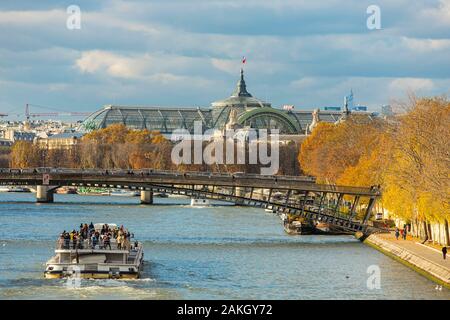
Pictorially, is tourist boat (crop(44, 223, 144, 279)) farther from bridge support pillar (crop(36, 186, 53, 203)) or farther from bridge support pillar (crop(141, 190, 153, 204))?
bridge support pillar (crop(141, 190, 153, 204))

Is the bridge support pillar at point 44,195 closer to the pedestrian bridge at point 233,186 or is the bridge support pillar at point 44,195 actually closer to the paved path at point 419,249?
the pedestrian bridge at point 233,186

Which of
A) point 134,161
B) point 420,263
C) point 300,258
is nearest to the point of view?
point 420,263

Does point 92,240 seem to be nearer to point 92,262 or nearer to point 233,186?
point 92,262

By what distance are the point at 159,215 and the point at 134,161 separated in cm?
8162

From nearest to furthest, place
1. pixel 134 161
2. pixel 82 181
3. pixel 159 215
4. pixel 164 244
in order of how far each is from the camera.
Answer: pixel 164 244 → pixel 82 181 → pixel 159 215 → pixel 134 161

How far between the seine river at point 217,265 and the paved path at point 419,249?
107 centimetres

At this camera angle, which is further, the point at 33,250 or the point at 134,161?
the point at 134,161

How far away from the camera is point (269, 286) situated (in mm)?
56938

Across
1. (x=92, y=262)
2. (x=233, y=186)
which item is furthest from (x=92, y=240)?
(x=233, y=186)

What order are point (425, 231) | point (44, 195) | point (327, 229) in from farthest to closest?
point (44, 195)
point (327, 229)
point (425, 231)

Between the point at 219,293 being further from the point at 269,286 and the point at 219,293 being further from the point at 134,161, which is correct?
the point at 134,161

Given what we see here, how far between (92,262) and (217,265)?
762cm

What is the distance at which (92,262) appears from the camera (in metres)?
59.0
